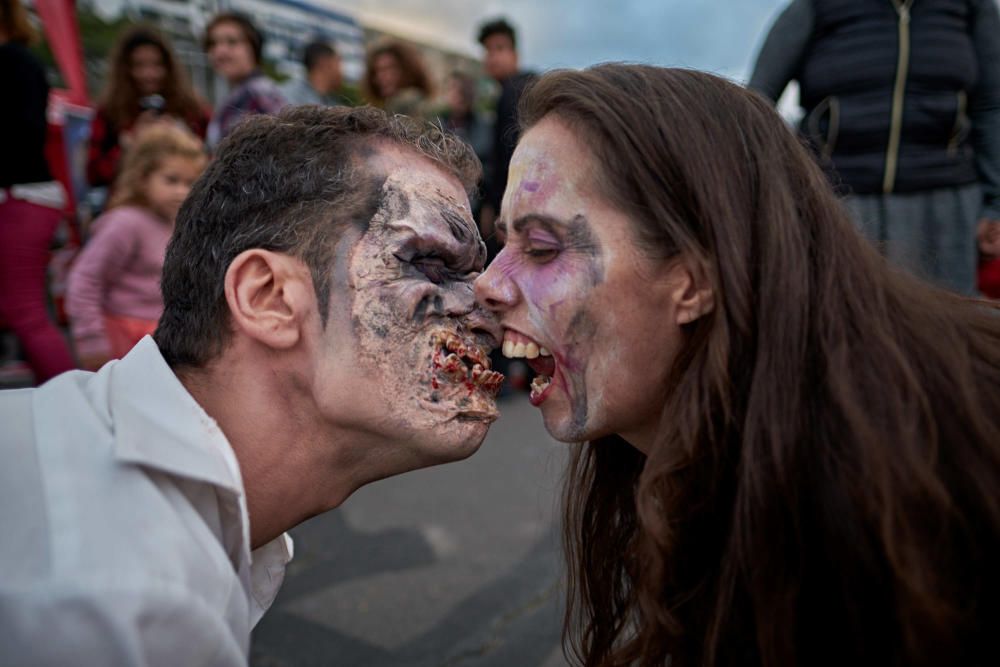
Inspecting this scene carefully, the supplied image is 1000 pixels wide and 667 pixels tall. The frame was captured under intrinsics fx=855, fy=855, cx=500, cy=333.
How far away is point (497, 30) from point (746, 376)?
5.00 metres

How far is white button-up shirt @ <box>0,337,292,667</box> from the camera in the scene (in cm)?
128

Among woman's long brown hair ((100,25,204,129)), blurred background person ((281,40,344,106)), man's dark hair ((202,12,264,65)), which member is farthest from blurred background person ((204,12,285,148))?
blurred background person ((281,40,344,106))

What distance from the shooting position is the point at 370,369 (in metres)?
1.86

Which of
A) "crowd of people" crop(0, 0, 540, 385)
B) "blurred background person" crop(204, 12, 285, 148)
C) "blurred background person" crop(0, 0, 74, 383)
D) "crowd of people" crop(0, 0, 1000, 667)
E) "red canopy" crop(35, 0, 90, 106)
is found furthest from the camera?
"red canopy" crop(35, 0, 90, 106)

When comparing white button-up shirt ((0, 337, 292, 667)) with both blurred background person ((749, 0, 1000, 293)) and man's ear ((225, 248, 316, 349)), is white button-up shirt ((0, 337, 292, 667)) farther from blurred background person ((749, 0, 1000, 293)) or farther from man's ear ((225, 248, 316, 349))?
blurred background person ((749, 0, 1000, 293))

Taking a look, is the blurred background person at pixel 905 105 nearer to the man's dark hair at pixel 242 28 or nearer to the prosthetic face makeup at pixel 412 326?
the prosthetic face makeup at pixel 412 326

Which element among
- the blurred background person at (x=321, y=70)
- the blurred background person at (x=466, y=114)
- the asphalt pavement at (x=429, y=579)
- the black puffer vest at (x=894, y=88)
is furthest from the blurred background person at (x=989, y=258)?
the blurred background person at (x=321, y=70)

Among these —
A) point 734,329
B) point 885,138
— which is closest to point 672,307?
point 734,329

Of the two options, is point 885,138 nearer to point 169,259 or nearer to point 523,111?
point 523,111

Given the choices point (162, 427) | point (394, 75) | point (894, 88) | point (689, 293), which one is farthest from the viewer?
point (394, 75)


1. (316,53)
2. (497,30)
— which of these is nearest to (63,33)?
(316,53)

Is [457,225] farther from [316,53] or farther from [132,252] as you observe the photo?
[316,53]

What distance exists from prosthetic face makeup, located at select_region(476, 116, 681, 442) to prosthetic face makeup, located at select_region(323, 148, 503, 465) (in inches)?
4.5

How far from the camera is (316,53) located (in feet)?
18.3
